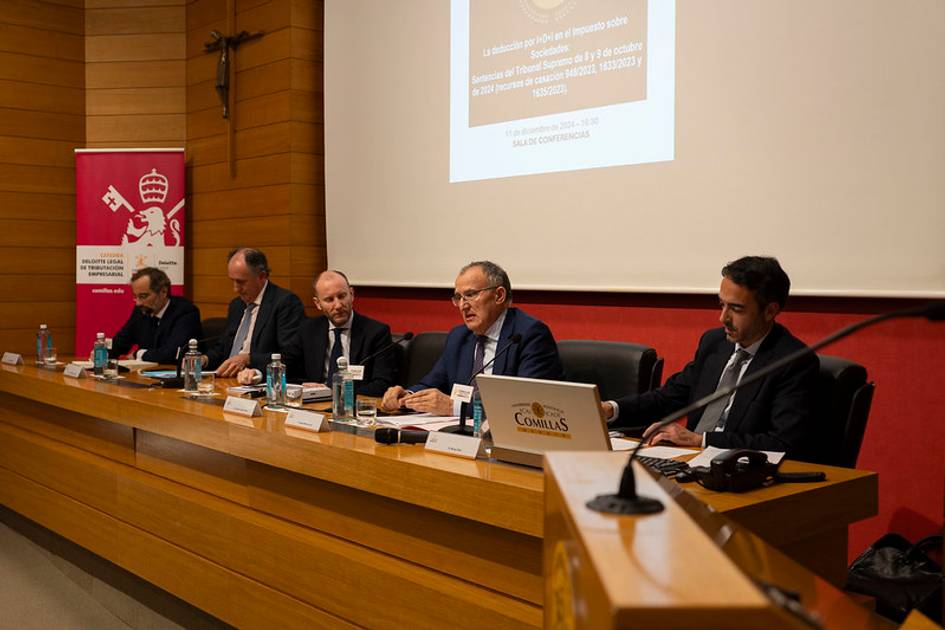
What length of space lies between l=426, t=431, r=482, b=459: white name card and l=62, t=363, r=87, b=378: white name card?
94.0 inches

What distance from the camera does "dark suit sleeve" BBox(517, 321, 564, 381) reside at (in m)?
3.26

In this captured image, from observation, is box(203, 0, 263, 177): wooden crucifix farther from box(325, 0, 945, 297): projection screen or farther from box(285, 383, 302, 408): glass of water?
box(285, 383, 302, 408): glass of water

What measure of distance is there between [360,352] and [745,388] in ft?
6.03

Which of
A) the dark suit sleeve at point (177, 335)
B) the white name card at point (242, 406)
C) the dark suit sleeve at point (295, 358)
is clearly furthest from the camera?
the dark suit sleeve at point (177, 335)

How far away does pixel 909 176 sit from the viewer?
3.15 metres

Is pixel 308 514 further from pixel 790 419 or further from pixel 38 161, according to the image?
pixel 38 161

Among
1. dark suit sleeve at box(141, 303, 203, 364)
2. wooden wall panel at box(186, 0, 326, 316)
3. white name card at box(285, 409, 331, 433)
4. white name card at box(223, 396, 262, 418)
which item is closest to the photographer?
white name card at box(285, 409, 331, 433)

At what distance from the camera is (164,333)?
534 cm

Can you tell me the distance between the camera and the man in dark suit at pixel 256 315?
185 inches

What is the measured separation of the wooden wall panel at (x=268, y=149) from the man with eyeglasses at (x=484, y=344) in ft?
7.70

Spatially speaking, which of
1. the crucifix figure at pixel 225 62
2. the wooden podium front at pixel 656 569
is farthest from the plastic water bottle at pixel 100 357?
the wooden podium front at pixel 656 569

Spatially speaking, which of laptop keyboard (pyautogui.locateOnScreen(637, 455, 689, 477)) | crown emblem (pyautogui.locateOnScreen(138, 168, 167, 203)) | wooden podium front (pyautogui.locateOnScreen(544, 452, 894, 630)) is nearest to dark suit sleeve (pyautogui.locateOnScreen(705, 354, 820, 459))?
laptop keyboard (pyautogui.locateOnScreen(637, 455, 689, 477))

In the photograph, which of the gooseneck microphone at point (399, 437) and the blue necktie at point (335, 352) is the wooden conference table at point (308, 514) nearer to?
the gooseneck microphone at point (399, 437)

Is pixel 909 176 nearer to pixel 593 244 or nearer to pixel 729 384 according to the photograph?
pixel 729 384
